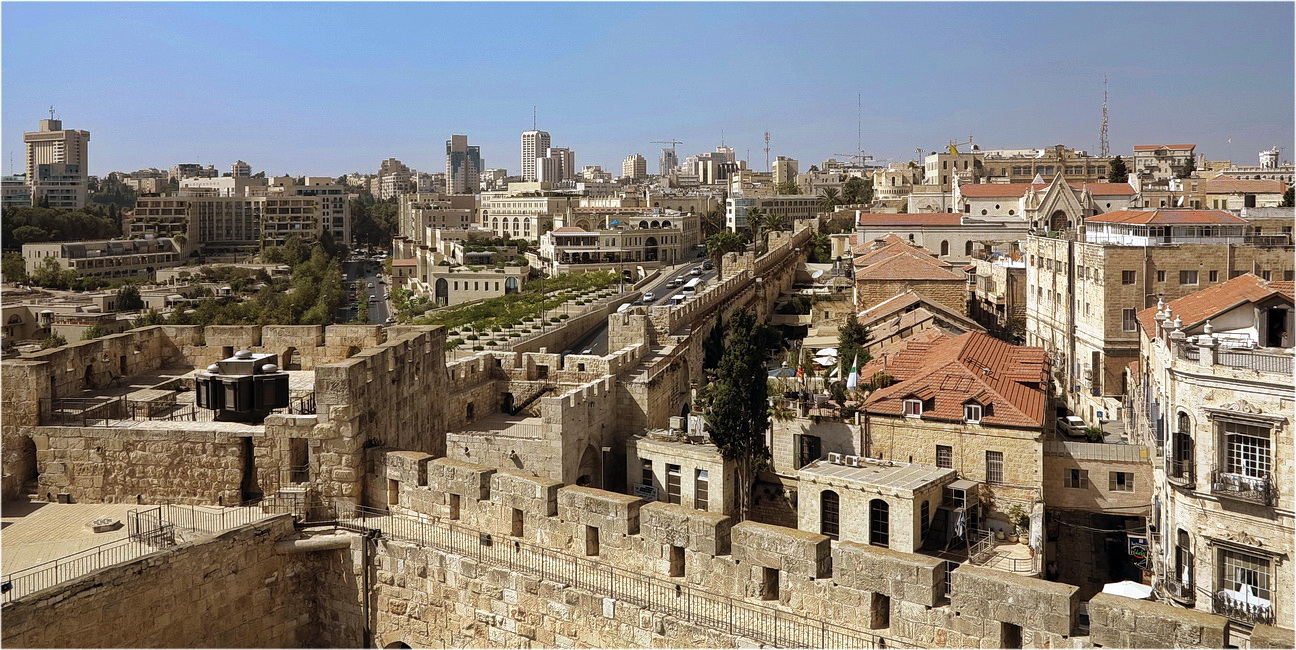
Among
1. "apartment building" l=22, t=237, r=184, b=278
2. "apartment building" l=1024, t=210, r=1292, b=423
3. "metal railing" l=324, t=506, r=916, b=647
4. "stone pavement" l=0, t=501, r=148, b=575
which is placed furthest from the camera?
"apartment building" l=22, t=237, r=184, b=278

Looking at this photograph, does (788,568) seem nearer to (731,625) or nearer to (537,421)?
(731,625)

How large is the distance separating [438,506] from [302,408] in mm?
1837

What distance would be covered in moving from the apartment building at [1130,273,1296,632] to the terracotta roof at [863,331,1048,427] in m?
3.62

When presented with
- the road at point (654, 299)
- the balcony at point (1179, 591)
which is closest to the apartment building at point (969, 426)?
the balcony at point (1179, 591)

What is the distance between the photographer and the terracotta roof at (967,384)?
72.3ft

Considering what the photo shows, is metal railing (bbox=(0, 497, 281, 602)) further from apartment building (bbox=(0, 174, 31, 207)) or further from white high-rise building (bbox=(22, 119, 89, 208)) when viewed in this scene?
white high-rise building (bbox=(22, 119, 89, 208))

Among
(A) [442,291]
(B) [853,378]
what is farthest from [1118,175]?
(B) [853,378]

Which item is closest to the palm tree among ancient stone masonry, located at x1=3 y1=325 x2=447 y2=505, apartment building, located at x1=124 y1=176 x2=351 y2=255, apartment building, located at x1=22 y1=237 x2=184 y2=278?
apartment building, located at x1=124 y1=176 x2=351 y2=255

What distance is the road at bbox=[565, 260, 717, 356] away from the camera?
33969 mm

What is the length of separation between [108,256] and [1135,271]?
108 metres

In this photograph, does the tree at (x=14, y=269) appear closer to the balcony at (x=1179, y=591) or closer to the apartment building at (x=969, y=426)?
the apartment building at (x=969, y=426)

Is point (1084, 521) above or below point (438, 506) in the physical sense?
below

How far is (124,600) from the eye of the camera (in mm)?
9117

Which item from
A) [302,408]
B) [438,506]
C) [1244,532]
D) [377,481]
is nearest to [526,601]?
[438,506]
